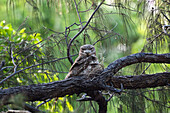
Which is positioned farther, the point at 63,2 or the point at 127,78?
the point at 63,2

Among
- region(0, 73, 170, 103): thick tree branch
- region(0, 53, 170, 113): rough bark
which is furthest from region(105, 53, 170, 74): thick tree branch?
region(0, 73, 170, 103): thick tree branch

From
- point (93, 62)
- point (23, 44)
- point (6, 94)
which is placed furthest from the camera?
point (23, 44)

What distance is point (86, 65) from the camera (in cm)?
167

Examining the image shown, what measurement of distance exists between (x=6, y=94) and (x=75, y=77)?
46 centimetres

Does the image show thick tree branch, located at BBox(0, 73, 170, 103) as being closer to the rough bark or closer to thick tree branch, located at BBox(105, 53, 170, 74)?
the rough bark

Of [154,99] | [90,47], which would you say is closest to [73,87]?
[90,47]

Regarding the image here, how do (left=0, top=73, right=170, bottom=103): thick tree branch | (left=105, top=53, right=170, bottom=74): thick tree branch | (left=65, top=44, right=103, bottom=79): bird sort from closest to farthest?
(left=0, top=73, right=170, bottom=103): thick tree branch, (left=65, top=44, right=103, bottom=79): bird, (left=105, top=53, right=170, bottom=74): thick tree branch

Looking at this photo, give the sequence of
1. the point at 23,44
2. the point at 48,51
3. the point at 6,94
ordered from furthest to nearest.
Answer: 1. the point at 23,44
2. the point at 48,51
3. the point at 6,94

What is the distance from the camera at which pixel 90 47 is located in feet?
5.76

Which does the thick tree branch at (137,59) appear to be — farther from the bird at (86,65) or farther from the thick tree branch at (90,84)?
the bird at (86,65)

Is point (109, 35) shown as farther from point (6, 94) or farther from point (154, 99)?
point (6, 94)

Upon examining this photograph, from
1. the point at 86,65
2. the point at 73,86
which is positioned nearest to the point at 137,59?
the point at 86,65

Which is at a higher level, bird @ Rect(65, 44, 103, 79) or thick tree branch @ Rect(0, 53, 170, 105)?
bird @ Rect(65, 44, 103, 79)

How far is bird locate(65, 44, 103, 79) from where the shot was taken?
5.22ft
